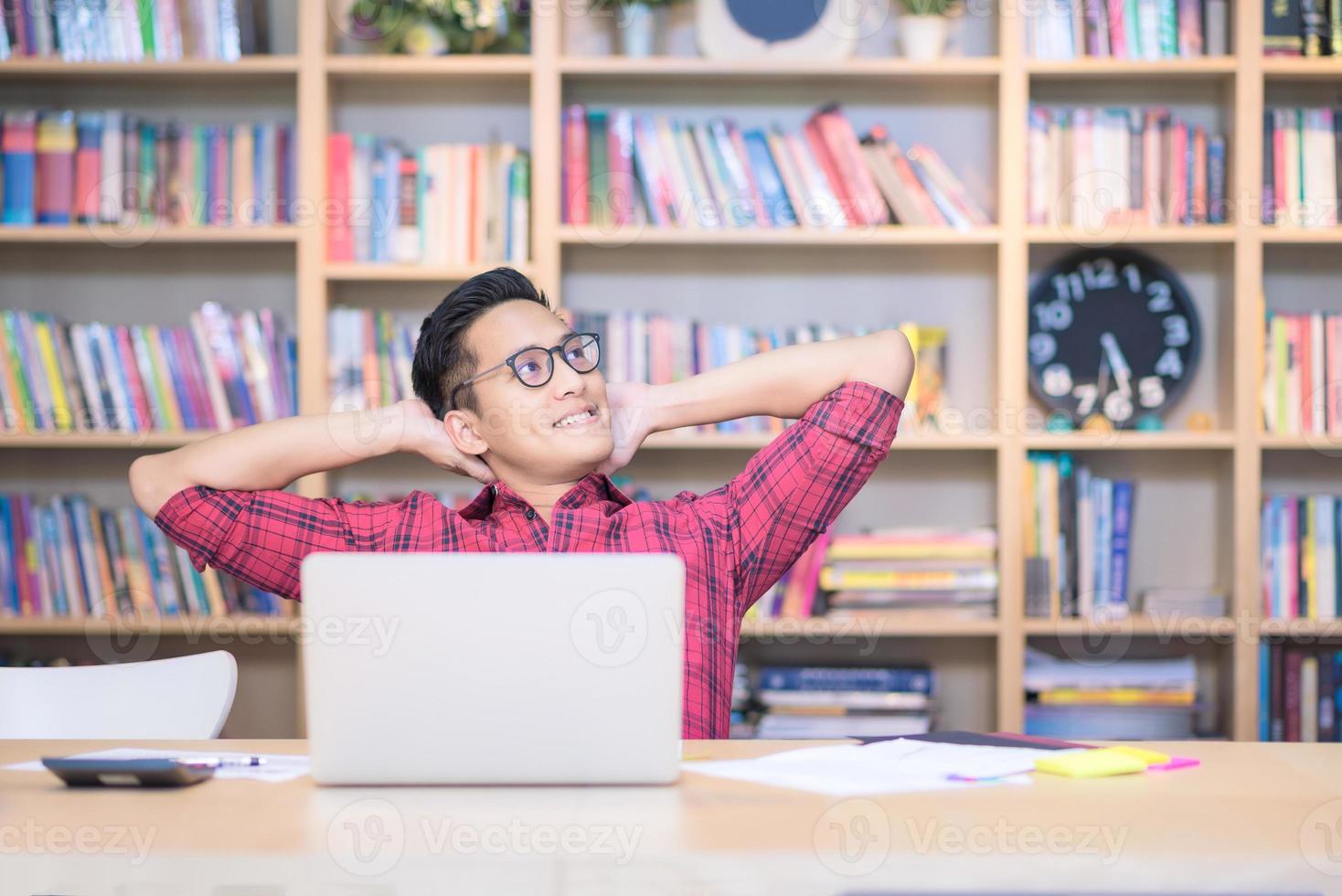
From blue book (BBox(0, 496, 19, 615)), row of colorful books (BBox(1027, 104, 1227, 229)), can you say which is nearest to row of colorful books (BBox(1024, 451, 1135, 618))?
row of colorful books (BBox(1027, 104, 1227, 229))

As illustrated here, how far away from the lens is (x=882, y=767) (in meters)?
1.13

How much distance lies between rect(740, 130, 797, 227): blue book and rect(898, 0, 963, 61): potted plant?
0.38 meters

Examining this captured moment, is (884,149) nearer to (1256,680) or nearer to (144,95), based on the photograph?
(1256,680)

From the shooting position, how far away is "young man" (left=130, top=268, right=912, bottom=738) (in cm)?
174

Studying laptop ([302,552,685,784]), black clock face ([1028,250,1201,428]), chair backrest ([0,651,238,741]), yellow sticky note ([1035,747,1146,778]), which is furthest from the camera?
black clock face ([1028,250,1201,428])

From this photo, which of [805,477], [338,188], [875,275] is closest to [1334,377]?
[875,275]

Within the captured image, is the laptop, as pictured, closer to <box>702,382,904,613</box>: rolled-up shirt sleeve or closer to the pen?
the pen

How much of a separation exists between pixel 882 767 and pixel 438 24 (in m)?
2.17

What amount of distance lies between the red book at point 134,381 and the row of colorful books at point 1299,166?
7.91 feet

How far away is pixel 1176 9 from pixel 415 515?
2.04 meters

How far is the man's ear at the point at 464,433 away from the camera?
1834 millimetres

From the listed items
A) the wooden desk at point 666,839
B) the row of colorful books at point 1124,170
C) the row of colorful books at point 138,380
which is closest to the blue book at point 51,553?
the row of colorful books at point 138,380

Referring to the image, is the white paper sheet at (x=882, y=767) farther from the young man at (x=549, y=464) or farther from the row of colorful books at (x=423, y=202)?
the row of colorful books at (x=423, y=202)

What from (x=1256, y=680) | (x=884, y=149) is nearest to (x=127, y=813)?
(x=884, y=149)
